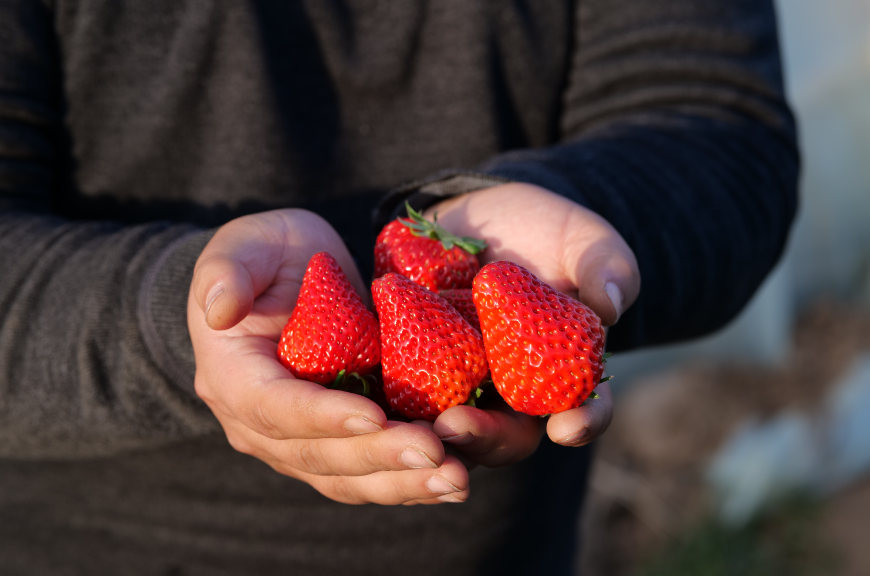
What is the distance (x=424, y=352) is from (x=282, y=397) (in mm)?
241

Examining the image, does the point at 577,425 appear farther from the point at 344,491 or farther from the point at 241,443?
the point at 241,443

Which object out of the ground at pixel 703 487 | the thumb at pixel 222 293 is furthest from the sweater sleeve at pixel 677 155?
the ground at pixel 703 487

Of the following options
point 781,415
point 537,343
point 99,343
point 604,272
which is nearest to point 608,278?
point 604,272

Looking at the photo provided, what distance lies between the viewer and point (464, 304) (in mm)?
1089

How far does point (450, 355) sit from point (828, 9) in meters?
3.81

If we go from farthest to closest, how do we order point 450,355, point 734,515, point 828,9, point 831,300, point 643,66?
point 831,300 < point 828,9 < point 734,515 < point 643,66 < point 450,355

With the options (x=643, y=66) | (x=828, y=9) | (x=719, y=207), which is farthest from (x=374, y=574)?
(x=828, y=9)

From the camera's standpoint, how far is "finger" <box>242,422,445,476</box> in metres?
0.77

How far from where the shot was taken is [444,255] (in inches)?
45.8

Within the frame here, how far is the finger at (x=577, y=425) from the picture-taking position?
2.83 feet

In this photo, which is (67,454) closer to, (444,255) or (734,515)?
(444,255)

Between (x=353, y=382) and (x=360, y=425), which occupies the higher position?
(x=360, y=425)

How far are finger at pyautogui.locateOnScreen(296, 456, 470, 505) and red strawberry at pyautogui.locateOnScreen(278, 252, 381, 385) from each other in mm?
173

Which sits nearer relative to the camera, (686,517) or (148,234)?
(148,234)
